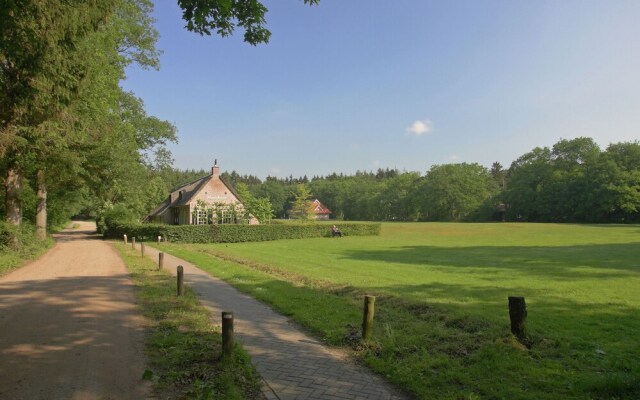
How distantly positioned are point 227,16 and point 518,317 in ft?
21.2

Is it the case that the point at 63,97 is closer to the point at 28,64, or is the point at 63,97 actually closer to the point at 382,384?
the point at 28,64

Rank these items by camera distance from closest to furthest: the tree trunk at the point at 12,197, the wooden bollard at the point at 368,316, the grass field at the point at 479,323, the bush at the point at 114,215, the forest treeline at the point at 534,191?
the grass field at the point at 479,323
the wooden bollard at the point at 368,316
the tree trunk at the point at 12,197
the bush at the point at 114,215
the forest treeline at the point at 534,191

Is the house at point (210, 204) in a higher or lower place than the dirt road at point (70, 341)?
higher

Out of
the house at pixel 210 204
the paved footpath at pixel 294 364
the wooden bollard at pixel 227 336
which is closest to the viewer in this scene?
the paved footpath at pixel 294 364

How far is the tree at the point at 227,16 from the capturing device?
6336 mm

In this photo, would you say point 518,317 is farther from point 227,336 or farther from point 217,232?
point 217,232

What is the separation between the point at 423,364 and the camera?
6.13 meters

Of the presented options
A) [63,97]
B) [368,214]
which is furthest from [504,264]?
[368,214]

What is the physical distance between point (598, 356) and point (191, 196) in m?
52.2

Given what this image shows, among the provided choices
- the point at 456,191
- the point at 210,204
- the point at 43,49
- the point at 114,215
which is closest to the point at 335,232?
the point at 210,204

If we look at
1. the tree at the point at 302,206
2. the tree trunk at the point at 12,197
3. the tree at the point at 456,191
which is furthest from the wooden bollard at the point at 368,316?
the tree at the point at 456,191

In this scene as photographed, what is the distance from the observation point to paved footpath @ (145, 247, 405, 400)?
5.22 meters

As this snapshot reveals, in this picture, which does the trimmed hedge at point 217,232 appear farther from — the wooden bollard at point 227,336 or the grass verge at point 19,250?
the wooden bollard at point 227,336

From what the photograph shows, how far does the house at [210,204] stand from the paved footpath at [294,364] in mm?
44172
